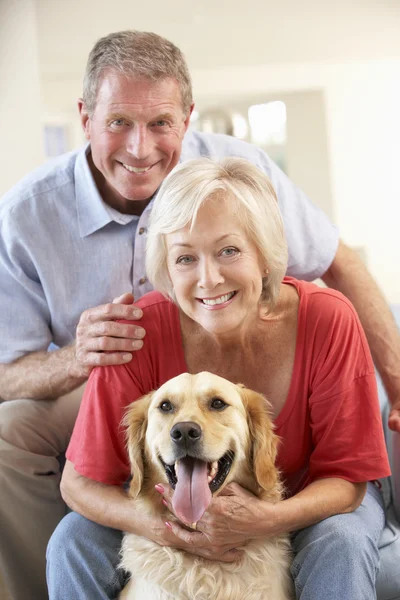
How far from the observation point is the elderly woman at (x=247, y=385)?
142 centimetres

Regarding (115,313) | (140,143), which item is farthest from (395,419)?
(140,143)

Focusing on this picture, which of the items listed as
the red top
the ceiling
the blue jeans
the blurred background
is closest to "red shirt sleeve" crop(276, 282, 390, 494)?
the red top

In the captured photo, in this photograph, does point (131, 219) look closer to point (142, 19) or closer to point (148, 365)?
point (148, 365)

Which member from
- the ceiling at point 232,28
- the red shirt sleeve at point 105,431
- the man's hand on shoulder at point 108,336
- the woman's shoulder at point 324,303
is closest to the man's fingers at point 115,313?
the man's hand on shoulder at point 108,336

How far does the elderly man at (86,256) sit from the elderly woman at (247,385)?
0.26m

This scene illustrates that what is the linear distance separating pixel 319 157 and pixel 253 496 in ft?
18.0

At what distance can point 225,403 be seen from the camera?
4.63 ft

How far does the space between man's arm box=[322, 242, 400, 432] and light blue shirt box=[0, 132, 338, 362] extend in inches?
4.9

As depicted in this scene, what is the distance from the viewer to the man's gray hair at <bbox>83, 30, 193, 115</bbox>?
189 centimetres

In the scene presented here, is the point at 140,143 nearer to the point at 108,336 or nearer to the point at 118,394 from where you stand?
the point at 108,336

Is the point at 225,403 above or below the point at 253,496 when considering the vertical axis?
above

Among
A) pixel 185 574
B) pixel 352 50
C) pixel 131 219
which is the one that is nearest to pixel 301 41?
pixel 352 50

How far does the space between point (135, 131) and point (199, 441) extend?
0.92m

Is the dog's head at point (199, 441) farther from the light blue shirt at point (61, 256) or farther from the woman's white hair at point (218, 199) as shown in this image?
the light blue shirt at point (61, 256)
